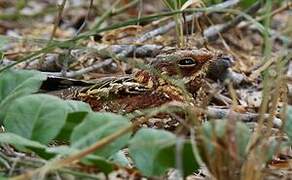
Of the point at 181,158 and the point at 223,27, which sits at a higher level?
the point at 223,27

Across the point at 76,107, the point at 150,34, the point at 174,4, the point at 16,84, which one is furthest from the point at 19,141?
the point at 150,34

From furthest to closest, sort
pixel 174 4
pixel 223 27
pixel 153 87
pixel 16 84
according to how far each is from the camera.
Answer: pixel 223 27 < pixel 174 4 < pixel 153 87 < pixel 16 84

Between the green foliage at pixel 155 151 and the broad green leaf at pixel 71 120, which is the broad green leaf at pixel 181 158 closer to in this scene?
the green foliage at pixel 155 151

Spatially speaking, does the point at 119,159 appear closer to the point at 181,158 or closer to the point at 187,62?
the point at 181,158

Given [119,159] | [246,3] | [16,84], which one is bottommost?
[119,159]

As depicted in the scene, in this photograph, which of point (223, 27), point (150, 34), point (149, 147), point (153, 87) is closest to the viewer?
point (149, 147)

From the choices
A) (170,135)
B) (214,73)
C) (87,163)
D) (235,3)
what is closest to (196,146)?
(170,135)

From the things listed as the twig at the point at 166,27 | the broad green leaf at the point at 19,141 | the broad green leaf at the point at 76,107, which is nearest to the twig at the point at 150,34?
the twig at the point at 166,27
